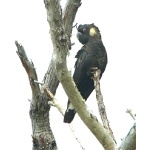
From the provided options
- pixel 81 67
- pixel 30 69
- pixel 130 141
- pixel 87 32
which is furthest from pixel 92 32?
pixel 130 141

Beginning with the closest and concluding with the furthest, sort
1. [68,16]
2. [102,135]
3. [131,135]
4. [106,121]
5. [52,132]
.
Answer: [131,135], [102,135], [106,121], [68,16], [52,132]

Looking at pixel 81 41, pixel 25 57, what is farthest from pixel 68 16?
pixel 25 57

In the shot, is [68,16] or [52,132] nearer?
[68,16]

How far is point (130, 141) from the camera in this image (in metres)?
0.67

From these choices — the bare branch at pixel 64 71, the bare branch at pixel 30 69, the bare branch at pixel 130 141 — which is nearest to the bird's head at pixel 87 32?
the bare branch at pixel 30 69

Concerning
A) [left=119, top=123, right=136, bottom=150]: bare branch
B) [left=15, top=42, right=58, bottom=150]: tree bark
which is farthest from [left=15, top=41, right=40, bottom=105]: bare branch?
[left=119, top=123, right=136, bottom=150]: bare branch

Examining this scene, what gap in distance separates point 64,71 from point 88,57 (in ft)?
1.45

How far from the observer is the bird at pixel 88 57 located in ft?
3.88

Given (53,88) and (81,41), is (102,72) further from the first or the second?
(53,88)

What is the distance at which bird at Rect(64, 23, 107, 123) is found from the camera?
1.18m

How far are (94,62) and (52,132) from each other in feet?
1.29

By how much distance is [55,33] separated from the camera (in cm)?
73

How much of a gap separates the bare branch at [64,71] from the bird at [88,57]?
32cm

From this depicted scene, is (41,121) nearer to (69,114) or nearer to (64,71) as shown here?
(69,114)
